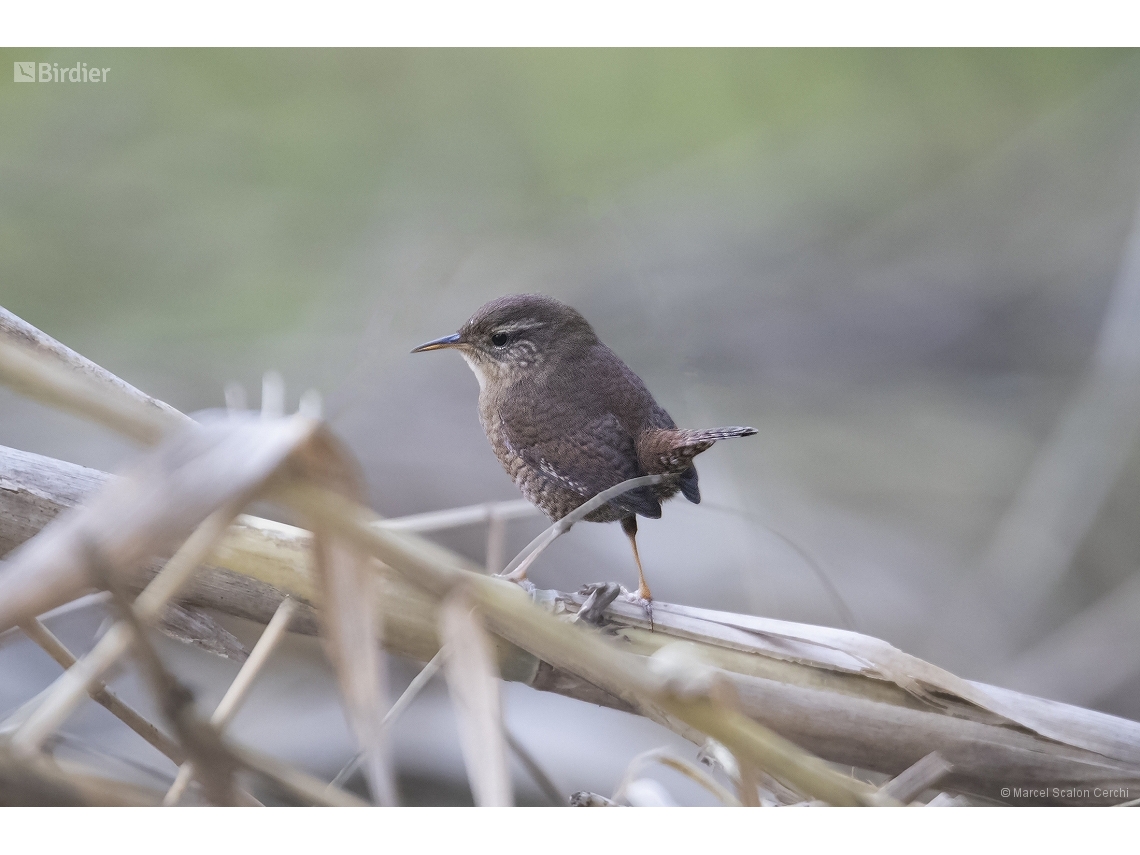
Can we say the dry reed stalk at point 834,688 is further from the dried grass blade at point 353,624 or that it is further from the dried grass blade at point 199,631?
the dried grass blade at point 353,624

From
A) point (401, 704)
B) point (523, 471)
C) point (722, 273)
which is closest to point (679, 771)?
point (401, 704)

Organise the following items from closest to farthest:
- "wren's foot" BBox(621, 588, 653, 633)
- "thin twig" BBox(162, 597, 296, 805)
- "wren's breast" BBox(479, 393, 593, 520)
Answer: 1. "thin twig" BBox(162, 597, 296, 805)
2. "wren's foot" BBox(621, 588, 653, 633)
3. "wren's breast" BBox(479, 393, 593, 520)

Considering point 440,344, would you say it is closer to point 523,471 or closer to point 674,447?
point 523,471

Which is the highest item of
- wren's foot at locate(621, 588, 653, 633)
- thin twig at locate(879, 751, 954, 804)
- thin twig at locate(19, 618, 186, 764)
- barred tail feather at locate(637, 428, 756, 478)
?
barred tail feather at locate(637, 428, 756, 478)

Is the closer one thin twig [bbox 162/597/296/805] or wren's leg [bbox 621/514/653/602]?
thin twig [bbox 162/597/296/805]

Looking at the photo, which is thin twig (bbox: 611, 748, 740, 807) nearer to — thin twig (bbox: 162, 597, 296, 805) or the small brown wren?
the small brown wren

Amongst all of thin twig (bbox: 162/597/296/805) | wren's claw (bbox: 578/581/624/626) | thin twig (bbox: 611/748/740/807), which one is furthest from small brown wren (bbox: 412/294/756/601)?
thin twig (bbox: 162/597/296/805)

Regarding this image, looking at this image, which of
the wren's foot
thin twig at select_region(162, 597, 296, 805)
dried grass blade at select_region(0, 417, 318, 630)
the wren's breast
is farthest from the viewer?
the wren's breast
